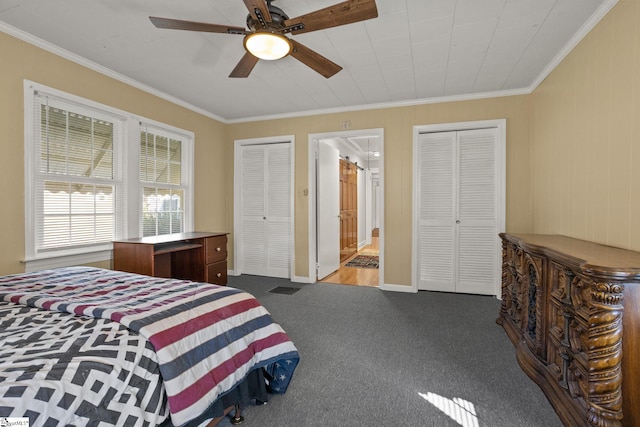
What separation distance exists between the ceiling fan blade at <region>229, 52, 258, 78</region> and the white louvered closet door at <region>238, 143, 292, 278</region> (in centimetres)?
215

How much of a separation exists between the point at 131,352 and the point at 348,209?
5656 millimetres

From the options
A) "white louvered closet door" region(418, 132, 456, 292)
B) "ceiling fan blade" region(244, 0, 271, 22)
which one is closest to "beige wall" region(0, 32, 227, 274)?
"ceiling fan blade" region(244, 0, 271, 22)

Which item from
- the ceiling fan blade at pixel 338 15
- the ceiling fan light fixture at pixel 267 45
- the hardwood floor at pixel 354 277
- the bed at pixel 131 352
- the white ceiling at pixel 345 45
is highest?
the white ceiling at pixel 345 45

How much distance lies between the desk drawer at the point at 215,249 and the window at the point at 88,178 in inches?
26.8

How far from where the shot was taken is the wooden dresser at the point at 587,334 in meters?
1.33

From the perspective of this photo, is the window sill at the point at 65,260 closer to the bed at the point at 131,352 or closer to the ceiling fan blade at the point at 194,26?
the bed at the point at 131,352

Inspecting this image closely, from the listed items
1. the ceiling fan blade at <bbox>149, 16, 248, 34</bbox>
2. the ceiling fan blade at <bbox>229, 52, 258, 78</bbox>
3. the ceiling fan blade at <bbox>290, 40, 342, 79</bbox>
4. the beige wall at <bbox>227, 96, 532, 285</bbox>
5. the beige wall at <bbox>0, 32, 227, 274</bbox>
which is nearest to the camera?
the ceiling fan blade at <bbox>149, 16, 248, 34</bbox>

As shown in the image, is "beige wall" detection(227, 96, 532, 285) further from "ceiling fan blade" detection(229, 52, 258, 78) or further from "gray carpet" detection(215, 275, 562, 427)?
"ceiling fan blade" detection(229, 52, 258, 78)

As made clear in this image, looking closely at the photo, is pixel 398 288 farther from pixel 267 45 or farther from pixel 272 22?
pixel 272 22

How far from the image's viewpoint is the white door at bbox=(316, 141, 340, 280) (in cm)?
461

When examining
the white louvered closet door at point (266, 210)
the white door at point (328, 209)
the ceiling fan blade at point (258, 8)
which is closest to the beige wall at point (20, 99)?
the white louvered closet door at point (266, 210)

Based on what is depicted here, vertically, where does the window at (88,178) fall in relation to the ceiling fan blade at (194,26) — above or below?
below

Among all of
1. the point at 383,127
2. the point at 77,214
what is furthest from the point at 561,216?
the point at 77,214

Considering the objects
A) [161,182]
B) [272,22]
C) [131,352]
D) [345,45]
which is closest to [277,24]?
[272,22]
